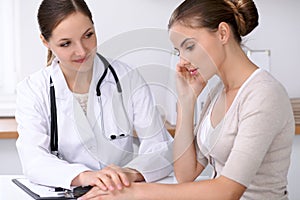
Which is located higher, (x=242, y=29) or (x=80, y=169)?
(x=242, y=29)

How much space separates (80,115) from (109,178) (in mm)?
316

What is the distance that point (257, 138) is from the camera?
4.60ft

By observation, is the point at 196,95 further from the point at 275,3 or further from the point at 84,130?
the point at 275,3

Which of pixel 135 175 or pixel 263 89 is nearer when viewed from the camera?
pixel 263 89

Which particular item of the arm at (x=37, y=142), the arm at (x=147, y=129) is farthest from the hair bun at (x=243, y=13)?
the arm at (x=37, y=142)

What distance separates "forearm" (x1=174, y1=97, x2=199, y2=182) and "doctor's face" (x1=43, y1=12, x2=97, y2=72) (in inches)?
12.6

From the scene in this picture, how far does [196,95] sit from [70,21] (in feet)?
1.43

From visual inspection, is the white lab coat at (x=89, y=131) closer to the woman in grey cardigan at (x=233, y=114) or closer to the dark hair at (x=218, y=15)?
the woman in grey cardigan at (x=233, y=114)

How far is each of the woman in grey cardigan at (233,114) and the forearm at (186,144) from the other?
0.08m

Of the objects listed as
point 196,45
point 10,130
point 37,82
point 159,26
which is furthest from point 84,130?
point 159,26

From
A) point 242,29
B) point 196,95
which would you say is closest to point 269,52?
point 196,95

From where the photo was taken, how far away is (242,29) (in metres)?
1.54

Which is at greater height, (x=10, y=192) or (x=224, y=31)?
(x=224, y=31)

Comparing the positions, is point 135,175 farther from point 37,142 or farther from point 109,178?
point 37,142
